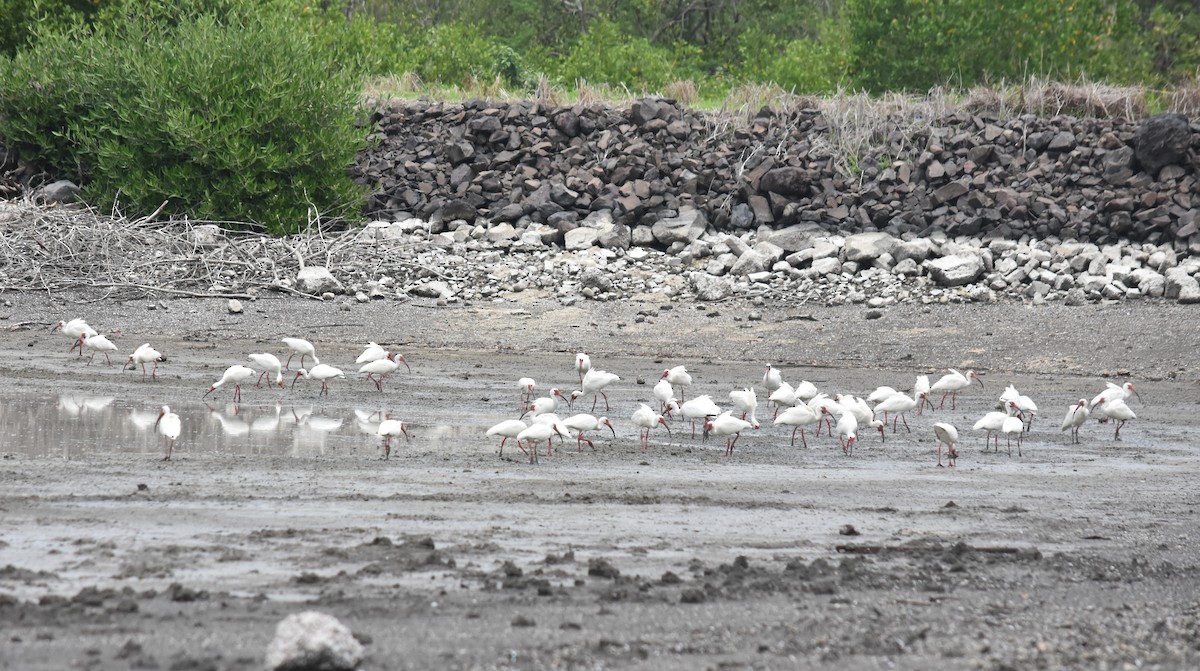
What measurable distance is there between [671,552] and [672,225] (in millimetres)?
15372

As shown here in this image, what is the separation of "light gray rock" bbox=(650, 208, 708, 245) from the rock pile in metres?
0.04

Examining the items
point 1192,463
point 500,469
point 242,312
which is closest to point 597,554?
point 500,469

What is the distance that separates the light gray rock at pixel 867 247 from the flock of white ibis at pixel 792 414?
676 cm

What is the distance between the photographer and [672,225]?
2250cm

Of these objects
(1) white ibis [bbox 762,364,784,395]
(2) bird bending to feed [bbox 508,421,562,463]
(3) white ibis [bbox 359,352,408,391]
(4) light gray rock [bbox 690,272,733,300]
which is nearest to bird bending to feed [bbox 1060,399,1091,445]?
(1) white ibis [bbox 762,364,784,395]

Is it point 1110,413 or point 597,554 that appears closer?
point 597,554

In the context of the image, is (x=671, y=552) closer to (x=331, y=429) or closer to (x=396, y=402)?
(x=331, y=429)

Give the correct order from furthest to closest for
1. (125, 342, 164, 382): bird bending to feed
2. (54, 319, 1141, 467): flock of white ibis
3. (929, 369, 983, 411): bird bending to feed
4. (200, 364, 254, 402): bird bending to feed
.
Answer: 1. (125, 342, 164, 382): bird bending to feed
2. (929, 369, 983, 411): bird bending to feed
3. (200, 364, 254, 402): bird bending to feed
4. (54, 319, 1141, 467): flock of white ibis

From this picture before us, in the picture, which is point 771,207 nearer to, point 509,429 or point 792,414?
point 792,414

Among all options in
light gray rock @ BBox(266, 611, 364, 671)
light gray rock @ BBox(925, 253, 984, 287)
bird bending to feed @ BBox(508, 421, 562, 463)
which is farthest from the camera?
light gray rock @ BBox(925, 253, 984, 287)

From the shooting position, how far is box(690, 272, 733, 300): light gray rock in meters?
19.9

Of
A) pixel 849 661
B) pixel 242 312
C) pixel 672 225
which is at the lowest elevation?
pixel 849 661

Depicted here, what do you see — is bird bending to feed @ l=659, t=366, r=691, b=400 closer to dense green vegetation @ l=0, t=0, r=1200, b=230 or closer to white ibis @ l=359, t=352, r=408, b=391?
white ibis @ l=359, t=352, r=408, b=391

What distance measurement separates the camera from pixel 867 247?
2106cm
